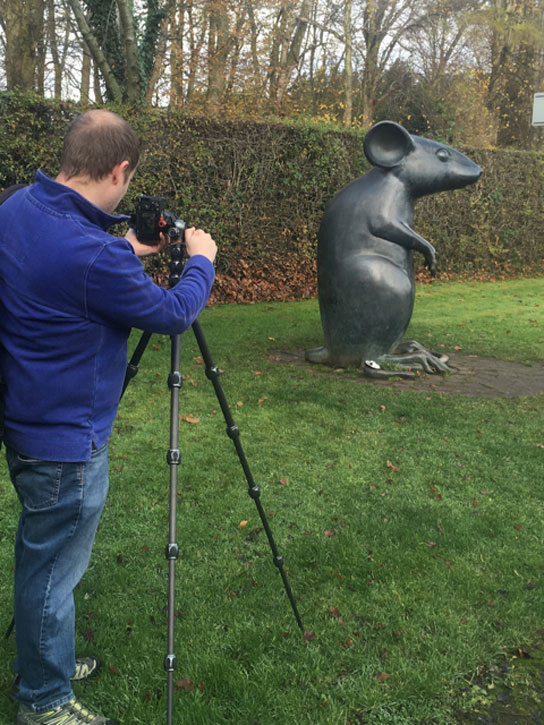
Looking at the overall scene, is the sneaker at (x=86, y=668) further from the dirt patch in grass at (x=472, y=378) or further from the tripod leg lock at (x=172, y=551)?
the dirt patch in grass at (x=472, y=378)

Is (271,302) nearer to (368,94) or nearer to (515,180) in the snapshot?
(515,180)

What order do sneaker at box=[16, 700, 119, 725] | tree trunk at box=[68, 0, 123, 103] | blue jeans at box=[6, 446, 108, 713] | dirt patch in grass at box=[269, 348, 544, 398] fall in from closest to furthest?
blue jeans at box=[6, 446, 108, 713] < sneaker at box=[16, 700, 119, 725] < dirt patch in grass at box=[269, 348, 544, 398] < tree trunk at box=[68, 0, 123, 103]

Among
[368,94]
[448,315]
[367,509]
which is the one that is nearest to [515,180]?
[448,315]

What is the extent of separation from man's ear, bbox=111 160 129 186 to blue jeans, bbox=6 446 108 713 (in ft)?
3.10

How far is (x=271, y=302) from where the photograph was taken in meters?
13.3

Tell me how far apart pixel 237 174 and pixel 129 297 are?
1100cm

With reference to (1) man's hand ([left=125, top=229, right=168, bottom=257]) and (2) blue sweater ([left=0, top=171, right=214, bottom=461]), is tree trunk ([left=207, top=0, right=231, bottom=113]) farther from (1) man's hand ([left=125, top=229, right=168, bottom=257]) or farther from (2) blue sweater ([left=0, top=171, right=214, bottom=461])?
(2) blue sweater ([left=0, top=171, right=214, bottom=461])

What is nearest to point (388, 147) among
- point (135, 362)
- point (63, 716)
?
point (135, 362)

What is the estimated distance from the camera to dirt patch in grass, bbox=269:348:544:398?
7.11 metres

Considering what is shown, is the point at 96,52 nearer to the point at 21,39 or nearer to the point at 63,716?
the point at 21,39

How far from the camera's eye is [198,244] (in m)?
2.47

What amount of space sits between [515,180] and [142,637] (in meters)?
17.7

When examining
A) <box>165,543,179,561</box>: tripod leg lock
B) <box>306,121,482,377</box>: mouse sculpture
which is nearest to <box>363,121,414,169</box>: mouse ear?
<box>306,121,482,377</box>: mouse sculpture

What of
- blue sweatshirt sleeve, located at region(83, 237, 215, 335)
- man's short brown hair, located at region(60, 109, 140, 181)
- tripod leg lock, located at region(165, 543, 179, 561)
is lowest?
tripod leg lock, located at region(165, 543, 179, 561)
